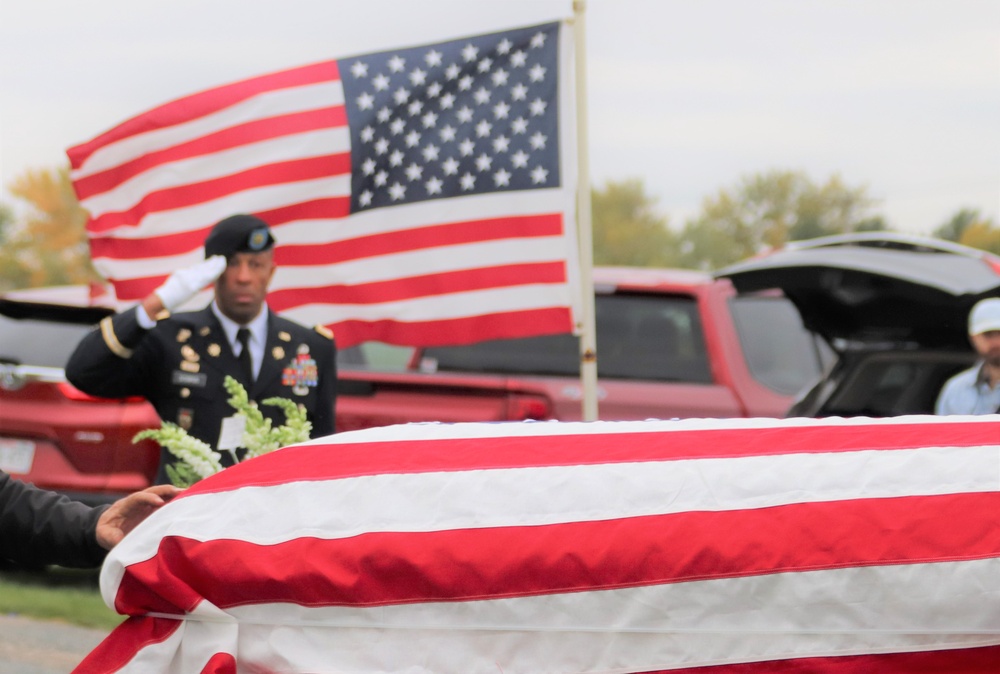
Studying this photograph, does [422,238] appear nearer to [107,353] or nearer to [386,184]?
[386,184]

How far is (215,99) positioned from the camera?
191 inches

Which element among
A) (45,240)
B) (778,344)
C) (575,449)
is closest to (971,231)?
(45,240)

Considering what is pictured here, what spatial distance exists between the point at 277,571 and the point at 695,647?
2.27 feet

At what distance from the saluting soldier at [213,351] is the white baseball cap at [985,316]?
9.92 ft

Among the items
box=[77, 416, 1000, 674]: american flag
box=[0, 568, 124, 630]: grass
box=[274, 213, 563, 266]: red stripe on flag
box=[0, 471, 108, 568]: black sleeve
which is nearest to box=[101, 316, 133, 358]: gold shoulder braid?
box=[0, 471, 108, 568]: black sleeve

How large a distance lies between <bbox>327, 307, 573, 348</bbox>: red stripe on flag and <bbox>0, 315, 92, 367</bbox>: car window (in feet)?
6.78

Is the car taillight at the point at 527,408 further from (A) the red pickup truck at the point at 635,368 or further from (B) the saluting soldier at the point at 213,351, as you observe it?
(B) the saluting soldier at the point at 213,351

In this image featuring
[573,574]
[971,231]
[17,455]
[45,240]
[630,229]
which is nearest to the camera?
[573,574]

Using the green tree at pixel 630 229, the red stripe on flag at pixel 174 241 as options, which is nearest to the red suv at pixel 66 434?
the red stripe on flag at pixel 174 241

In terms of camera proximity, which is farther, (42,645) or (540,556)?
(42,645)

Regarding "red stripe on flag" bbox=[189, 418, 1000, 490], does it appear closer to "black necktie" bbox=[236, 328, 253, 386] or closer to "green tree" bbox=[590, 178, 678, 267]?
"black necktie" bbox=[236, 328, 253, 386]

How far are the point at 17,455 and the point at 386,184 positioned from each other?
103 inches

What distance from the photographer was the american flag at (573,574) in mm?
1916

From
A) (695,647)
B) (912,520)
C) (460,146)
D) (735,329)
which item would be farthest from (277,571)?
(735,329)
